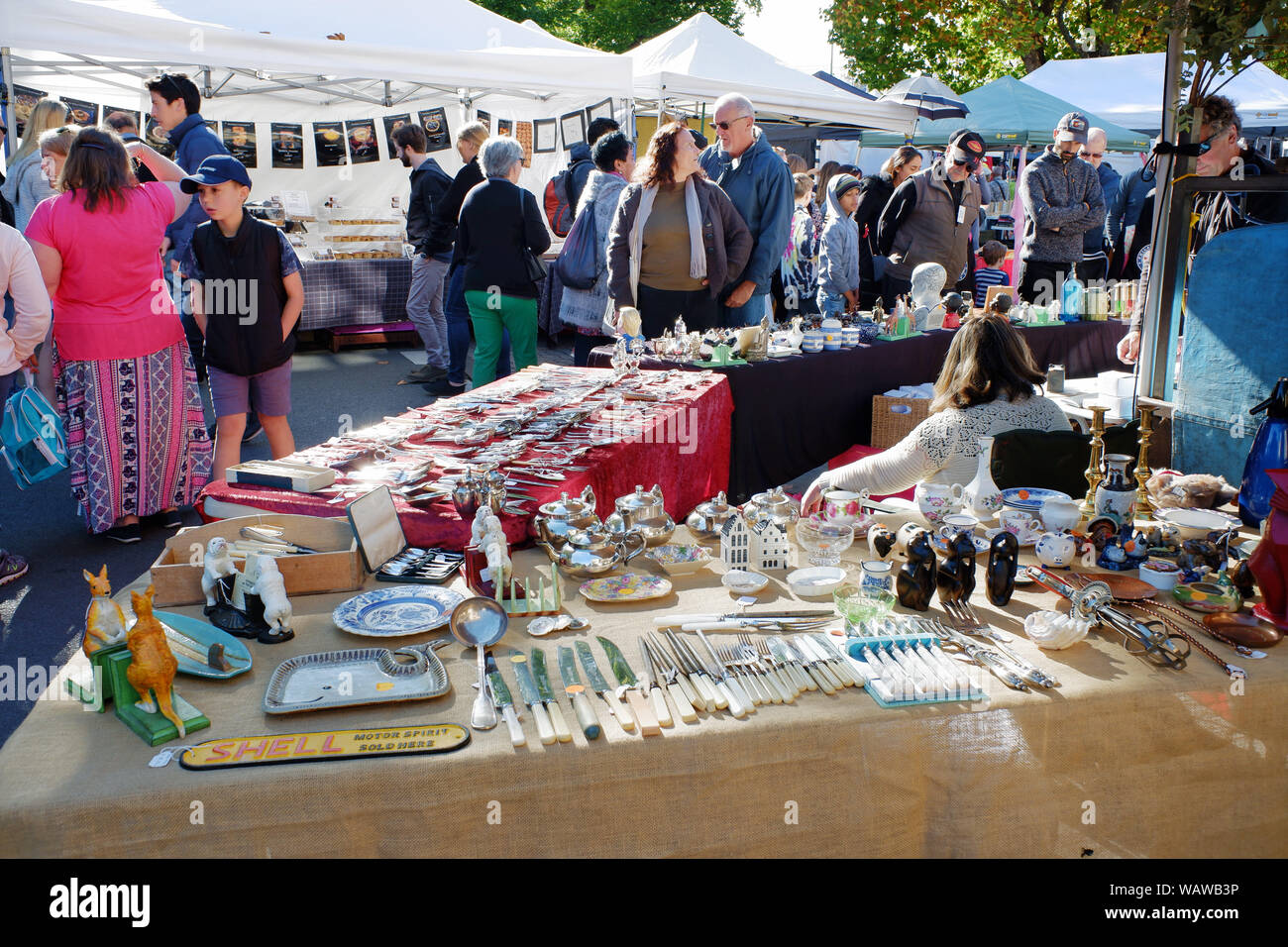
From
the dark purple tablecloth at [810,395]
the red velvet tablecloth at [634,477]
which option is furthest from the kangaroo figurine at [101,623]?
the dark purple tablecloth at [810,395]

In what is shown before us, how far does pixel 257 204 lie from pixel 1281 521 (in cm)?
893

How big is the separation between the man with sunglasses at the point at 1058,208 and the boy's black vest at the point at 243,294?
4420 mm

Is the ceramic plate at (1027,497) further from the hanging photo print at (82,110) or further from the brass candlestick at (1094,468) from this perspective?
the hanging photo print at (82,110)

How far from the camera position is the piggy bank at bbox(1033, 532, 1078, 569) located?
2078mm

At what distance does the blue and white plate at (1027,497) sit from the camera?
222 centimetres

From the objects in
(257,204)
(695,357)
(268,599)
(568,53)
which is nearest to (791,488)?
(695,357)

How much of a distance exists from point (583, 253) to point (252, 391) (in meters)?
2.24

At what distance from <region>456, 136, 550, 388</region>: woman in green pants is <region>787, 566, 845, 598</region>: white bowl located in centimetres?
358

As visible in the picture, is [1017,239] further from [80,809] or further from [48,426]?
[80,809]

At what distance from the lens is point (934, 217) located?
21.1 ft

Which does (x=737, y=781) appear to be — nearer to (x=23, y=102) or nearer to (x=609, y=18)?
(x=23, y=102)

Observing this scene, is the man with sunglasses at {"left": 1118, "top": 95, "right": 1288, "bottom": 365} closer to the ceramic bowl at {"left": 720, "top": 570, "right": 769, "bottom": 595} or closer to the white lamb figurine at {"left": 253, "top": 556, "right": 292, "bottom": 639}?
the ceramic bowl at {"left": 720, "top": 570, "right": 769, "bottom": 595}
